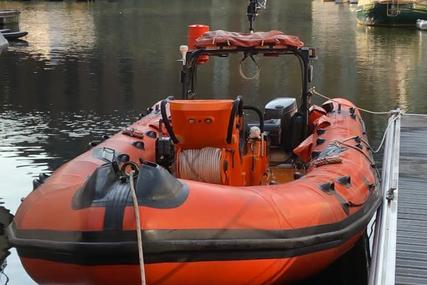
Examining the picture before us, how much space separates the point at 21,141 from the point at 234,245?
6.98 metres

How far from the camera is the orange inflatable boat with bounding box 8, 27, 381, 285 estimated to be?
4.08m

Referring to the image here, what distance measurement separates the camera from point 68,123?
1170 centimetres

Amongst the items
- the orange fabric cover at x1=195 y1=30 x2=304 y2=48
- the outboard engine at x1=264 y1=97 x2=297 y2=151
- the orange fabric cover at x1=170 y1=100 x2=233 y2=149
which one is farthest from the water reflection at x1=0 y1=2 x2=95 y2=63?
the orange fabric cover at x1=170 y1=100 x2=233 y2=149

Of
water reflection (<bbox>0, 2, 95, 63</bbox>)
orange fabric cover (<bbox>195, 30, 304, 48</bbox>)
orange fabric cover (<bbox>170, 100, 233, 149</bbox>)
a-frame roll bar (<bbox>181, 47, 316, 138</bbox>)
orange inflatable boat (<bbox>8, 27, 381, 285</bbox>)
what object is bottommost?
water reflection (<bbox>0, 2, 95, 63</bbox>)

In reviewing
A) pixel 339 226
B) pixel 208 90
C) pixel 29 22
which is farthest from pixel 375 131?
pixel 29 22

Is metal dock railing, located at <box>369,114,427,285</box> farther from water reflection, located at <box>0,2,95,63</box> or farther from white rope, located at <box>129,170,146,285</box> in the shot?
water reflection, located at <box>0,2,95,63</box>

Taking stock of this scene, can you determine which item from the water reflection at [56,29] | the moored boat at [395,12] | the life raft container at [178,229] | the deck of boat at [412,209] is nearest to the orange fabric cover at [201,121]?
the life raft container at [178,229]

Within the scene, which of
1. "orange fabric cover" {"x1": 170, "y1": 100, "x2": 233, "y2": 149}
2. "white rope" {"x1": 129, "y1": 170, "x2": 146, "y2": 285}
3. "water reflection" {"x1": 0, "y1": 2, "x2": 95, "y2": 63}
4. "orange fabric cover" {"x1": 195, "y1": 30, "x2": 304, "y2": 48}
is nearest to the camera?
"white rope" {"x1": 129, "y1": 170, "x2": 146, "y2": 285}

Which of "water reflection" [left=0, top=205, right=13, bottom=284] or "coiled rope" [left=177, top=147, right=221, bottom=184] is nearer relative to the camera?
"coiled rope" [left=177, top=147, right=221, bottom=184]

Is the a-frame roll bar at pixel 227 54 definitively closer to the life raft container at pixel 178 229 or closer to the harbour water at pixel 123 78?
the life raft container at pixel 178 229

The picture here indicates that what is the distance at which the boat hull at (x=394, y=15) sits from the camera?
96.0 feet

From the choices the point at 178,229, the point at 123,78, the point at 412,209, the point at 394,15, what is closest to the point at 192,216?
the point at 178,229

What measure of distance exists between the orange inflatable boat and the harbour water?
164 cm

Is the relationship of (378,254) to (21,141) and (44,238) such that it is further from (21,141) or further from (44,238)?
(21,141)
